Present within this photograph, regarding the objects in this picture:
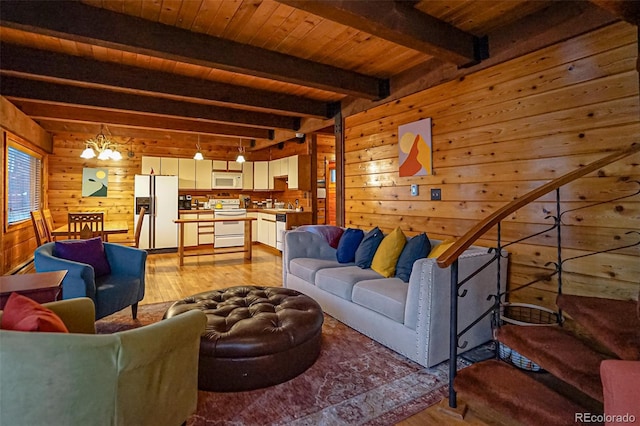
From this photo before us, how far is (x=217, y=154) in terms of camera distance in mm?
8305

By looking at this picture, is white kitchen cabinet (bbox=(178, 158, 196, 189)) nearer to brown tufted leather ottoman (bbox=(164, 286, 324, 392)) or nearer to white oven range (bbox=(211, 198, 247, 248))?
white oven range (bbox=(211, 198, 247, 248))

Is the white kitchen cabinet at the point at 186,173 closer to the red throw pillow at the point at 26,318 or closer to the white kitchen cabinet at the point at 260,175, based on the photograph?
the white kitchen cabinet at the point at 260,175

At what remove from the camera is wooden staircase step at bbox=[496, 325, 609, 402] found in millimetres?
1605

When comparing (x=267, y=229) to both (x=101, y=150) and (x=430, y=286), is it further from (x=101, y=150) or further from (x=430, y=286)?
(x=430, y=286)

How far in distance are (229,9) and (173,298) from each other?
122 inches

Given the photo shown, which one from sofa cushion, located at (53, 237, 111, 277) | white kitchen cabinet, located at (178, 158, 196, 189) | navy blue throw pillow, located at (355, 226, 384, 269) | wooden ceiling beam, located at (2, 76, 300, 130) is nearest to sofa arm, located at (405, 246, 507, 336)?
navy blue throw pillow, located at (355, 226, 384, 269)

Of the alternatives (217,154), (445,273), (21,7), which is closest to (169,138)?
(217,154)

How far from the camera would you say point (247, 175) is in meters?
8.43

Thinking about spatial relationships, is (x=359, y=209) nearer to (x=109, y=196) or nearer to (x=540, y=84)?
(x=540, y=84)

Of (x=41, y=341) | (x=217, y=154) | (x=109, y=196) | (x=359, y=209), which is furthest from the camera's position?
(x=217, y=154)

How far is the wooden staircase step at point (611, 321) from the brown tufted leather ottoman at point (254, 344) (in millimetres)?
1566

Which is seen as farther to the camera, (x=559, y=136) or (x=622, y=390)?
(x=559, y=136)

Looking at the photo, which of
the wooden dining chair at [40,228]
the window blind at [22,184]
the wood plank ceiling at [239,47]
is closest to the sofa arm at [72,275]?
the wood plank ceiling at [239,47]

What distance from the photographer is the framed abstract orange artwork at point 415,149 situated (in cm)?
358
